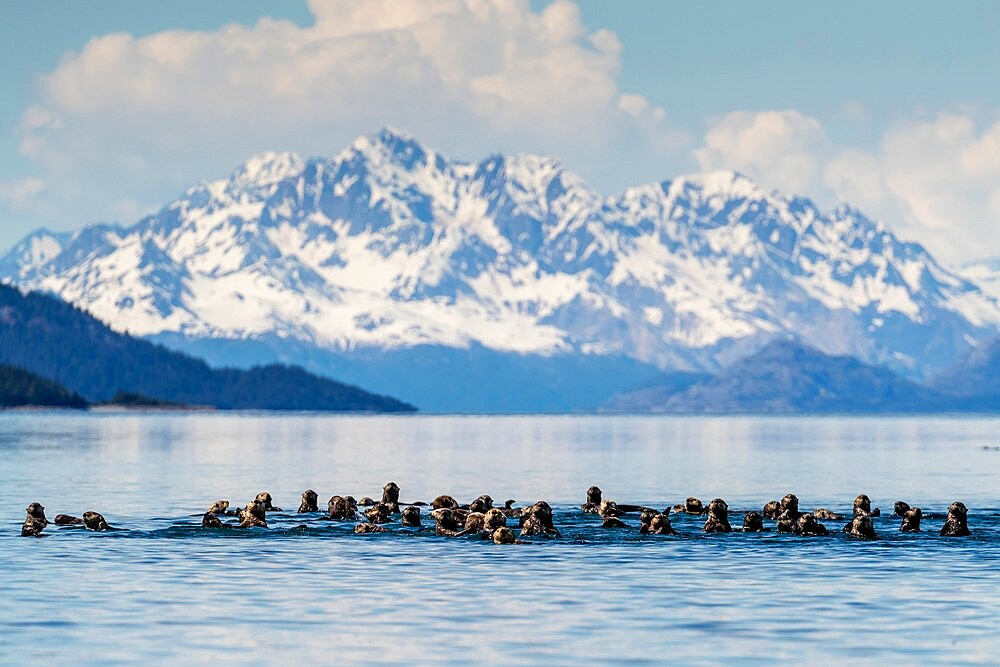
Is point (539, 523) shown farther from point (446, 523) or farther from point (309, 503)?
point (309, 503)

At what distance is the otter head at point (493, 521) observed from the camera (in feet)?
223

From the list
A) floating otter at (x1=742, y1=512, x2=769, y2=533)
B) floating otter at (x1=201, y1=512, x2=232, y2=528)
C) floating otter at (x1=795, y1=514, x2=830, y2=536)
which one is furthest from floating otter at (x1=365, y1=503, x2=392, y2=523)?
floating otter at (x1=795, y1=514, x2=830, y2=536)

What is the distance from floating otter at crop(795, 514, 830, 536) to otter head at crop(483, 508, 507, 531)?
11.9 meters

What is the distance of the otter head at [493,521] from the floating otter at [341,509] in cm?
1171

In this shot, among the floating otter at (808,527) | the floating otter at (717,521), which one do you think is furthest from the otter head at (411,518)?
the floating otter at (808,527)

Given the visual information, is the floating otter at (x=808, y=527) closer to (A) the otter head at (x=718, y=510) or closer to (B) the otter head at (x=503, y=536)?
(A) the otter head at (x=718, y=510)

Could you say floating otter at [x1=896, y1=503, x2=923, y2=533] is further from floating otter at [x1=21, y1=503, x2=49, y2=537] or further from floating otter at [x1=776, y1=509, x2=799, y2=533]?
floating otter at [x1=21, y1=503, x2=49, y2=537]

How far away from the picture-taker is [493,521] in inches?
2675

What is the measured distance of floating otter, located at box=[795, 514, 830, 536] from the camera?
68938 millimetres

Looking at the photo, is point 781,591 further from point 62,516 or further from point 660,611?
point 62,516

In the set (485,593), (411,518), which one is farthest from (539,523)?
(485,593)

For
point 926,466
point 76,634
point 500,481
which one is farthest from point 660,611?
point 926,466

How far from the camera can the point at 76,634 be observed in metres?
43.9

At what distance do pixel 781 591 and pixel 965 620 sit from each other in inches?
264
